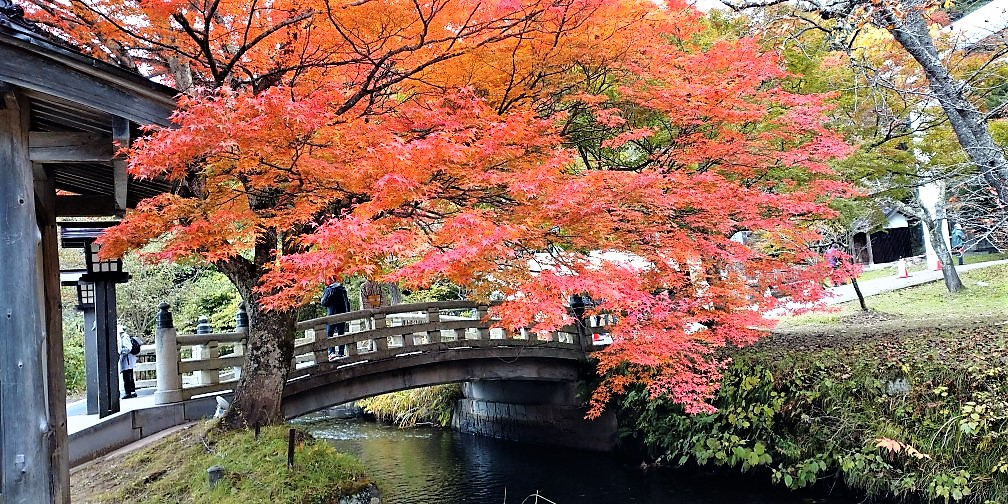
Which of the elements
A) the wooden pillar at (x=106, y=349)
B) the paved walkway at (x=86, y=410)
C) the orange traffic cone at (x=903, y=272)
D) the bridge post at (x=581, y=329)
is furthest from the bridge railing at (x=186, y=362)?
the orange traffic cone at (x=903, y=272)

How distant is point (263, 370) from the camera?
848 centimetres

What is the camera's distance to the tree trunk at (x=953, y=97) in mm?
7098

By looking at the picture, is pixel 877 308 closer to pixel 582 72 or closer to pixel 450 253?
pixel 582 72

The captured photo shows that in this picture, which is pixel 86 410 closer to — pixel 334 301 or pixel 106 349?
pixel 106 349

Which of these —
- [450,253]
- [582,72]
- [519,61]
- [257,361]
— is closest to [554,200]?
[450,253]

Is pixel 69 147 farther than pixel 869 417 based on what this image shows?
No

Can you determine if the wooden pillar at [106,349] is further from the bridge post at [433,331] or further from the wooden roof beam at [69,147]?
the bridge post at [433,331]

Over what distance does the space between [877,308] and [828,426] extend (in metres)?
9.38

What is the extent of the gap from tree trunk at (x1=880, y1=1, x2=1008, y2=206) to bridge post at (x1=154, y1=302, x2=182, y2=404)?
31.1 feet

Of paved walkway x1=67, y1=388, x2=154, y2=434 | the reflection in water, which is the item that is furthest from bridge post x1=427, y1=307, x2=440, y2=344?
paved walkway x1=67, y1=388, x2=154, y2=434

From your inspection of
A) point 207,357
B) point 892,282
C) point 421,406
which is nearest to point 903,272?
point 892,282

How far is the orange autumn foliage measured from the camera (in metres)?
6.49

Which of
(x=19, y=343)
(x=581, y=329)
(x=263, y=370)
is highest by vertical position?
(x=19, y=343)

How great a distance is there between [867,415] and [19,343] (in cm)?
934
